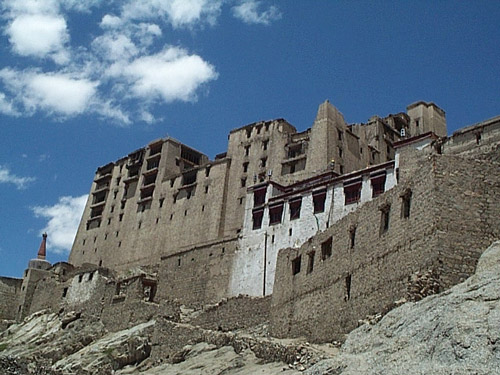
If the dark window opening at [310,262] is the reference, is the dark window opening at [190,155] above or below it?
above

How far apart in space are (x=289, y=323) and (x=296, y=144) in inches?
1200

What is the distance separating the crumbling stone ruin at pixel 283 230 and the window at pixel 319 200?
0.42 ft

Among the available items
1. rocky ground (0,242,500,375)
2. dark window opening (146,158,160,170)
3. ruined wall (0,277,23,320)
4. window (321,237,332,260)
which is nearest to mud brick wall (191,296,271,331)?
rocky ground (0,242,500,375)

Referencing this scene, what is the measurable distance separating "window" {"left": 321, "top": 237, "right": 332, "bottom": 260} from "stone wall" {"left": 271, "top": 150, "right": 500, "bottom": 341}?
12 cm

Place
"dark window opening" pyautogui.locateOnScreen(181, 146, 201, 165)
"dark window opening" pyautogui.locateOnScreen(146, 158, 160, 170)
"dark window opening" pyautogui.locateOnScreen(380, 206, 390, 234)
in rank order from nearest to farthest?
"dark window opening" pyautogui.locateOnScreen(380, 206, 390, 234), "dark window opening" pyautogui.locateOnScreen(146, 158, 160, 170), "dark window opening" pyautogui.locateOnScreen(181, 146, 201, 165)

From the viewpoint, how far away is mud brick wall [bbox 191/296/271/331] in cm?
3195

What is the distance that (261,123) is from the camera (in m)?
59.6

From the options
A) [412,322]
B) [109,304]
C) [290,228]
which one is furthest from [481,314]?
[109,304]

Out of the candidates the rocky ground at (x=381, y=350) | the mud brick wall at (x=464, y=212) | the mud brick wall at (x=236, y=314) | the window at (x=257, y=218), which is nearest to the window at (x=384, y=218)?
the mud brick wall at (x=464, y=212)

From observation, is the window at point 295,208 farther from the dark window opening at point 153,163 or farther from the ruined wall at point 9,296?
the ruined wall at point 9,296

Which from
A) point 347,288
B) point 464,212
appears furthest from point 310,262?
point 464,212

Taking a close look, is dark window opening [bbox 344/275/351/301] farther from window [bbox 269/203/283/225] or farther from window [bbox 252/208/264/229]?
window [bbox 252/208/264/229]

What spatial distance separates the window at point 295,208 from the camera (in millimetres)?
43125

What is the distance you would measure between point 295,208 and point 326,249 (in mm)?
17411
